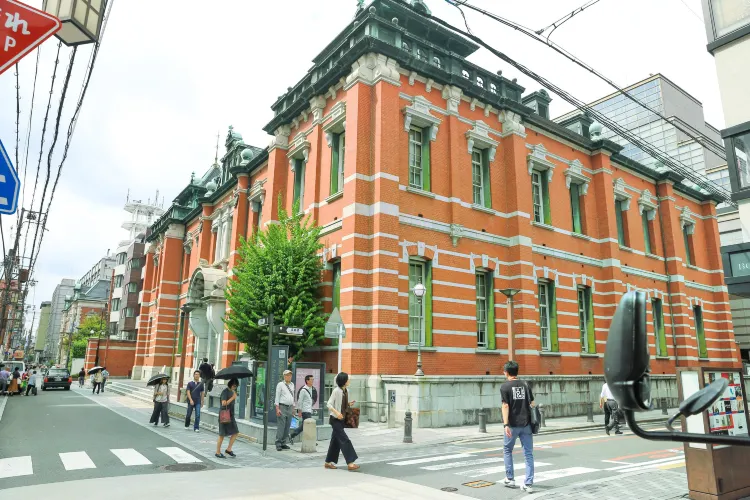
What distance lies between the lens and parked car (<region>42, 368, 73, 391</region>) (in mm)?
37250

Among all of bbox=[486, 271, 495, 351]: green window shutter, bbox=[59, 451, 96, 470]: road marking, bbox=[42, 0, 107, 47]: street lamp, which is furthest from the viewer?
bbox=[486, 271, 495, 351]: green window shutter

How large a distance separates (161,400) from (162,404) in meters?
0.14

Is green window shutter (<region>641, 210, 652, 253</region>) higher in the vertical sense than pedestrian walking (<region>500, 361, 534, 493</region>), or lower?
higher

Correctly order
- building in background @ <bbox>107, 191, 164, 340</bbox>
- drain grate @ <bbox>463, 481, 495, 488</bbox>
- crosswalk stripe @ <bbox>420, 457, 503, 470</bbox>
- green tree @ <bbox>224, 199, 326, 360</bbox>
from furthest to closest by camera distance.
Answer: building in background @ <bbox>107, 191, 164, 340</bbox> < green tree @ <bbox>224, 199, 326, 360</bbox> < crosswalk stripe @ <bbox>420, 457, 503, 470</bbox> < drain grate @ <bbox>463, 481, 495, 488</bbox>

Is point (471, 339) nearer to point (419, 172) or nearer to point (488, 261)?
point (488, 261)

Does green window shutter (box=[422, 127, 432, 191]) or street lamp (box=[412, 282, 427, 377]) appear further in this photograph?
green window shutter (box=[422, 127, 432, 191])

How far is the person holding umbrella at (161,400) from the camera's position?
16.5 metres

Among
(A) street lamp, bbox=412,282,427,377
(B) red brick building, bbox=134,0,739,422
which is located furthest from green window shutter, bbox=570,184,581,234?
(A) street lamp, bbox=412,282,427,377

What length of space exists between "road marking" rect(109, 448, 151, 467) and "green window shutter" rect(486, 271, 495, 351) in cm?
1298

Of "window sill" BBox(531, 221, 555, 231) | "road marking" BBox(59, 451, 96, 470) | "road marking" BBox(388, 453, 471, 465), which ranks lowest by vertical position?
"road marking" BBox(59, 451, 96, 470)

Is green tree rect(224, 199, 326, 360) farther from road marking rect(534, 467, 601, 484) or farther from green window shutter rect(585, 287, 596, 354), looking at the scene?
green window shutter rect(585, 287, 596, 354)

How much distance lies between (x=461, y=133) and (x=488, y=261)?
Result: 5380 mm

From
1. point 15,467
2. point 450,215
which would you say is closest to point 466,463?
point 15,467

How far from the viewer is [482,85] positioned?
22141 mm
